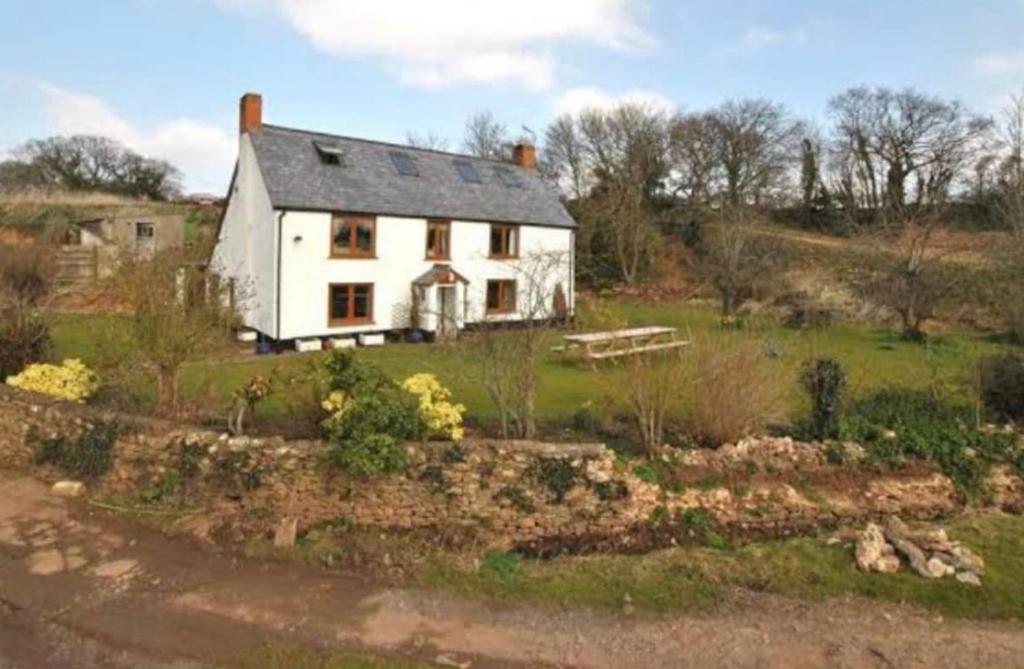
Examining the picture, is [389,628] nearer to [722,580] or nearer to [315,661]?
[315,661]

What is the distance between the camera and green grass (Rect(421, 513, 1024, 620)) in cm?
632

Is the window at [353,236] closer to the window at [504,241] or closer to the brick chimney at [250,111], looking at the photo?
the brick chimney at [250,111]

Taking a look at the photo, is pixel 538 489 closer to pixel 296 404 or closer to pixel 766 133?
pixel 296 404

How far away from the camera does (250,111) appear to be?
22422mm

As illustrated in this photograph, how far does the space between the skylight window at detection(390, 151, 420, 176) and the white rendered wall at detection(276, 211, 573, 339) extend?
2222mm

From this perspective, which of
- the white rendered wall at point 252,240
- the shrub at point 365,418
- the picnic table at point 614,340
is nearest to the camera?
the shrub at point 365,418

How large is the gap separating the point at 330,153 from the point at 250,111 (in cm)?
274

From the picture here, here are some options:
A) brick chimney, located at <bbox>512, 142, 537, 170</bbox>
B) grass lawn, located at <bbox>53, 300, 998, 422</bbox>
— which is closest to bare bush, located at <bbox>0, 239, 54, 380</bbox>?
grass lawn, located at <bbox>53, 300, 998, 422</bbox>

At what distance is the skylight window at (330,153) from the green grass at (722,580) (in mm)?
19327

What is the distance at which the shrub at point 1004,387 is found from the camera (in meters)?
10.5

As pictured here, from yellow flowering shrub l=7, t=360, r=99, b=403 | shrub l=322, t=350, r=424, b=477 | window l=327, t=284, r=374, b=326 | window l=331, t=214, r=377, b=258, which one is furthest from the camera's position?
A: window l=327, t=284, r=374, b=326

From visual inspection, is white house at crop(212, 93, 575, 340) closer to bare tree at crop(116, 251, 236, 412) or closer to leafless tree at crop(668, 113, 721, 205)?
bare tree at crop(116, 251, 236, 412)

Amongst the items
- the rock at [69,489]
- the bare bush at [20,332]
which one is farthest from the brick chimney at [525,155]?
the rock at [69,489]

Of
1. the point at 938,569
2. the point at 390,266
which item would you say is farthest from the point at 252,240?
the point at 938,569
